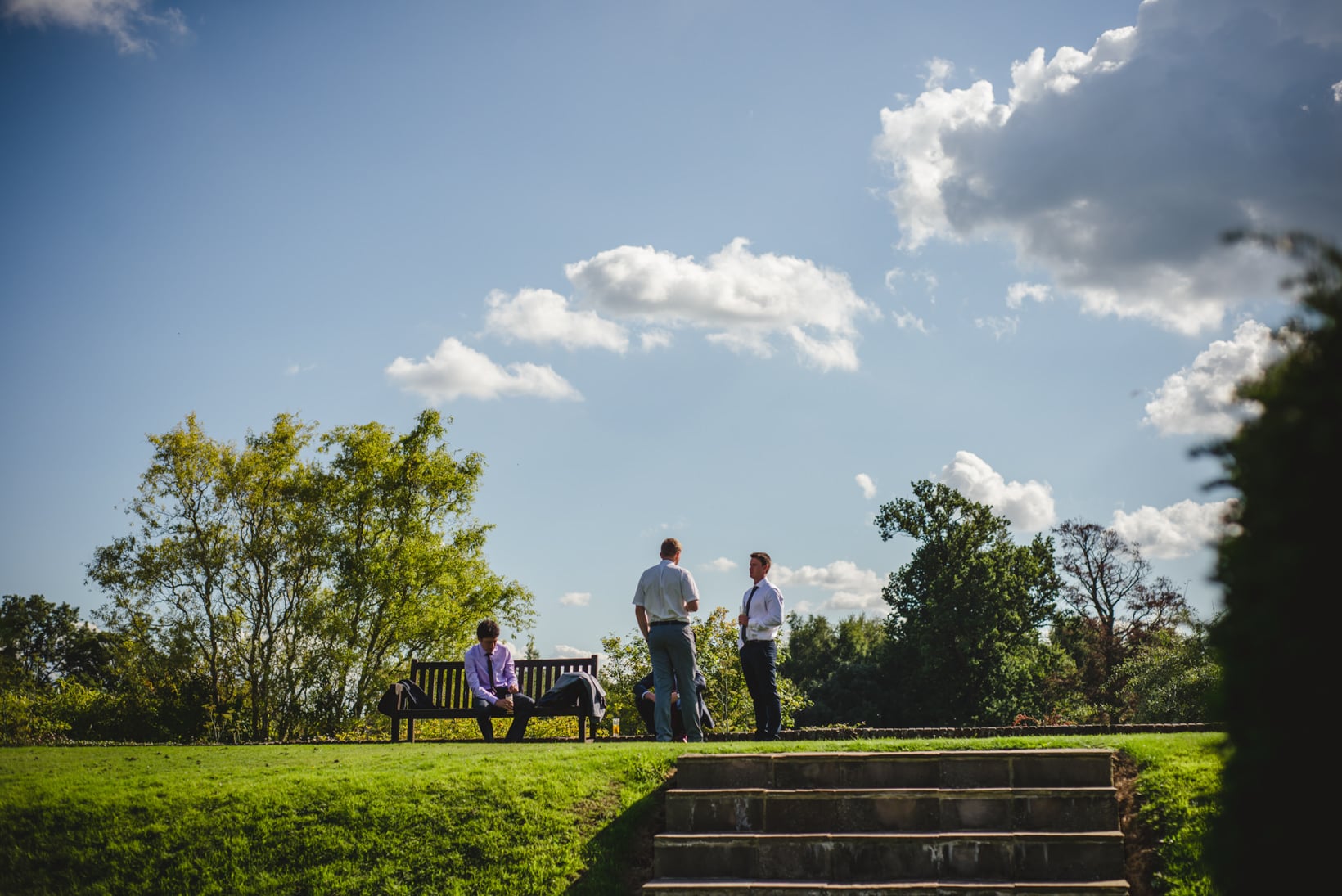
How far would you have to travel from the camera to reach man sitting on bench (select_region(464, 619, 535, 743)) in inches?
453

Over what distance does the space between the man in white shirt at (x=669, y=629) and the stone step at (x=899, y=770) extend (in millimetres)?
2366

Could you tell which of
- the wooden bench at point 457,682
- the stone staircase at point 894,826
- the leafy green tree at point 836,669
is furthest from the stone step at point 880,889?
the leafy green tree at point 836,669

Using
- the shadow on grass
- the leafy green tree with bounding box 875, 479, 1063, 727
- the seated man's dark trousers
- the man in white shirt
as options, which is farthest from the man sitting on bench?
the leafy green tree with bounding box 875, 479, 1063, 727

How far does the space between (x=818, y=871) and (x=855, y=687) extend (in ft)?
155

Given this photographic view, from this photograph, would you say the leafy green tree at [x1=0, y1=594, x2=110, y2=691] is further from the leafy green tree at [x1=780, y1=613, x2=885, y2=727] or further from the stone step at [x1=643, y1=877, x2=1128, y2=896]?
the stone step at [x1=643, y1=877, x2=1128, y2=896]

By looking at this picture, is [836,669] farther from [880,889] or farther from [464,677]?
[880,889]

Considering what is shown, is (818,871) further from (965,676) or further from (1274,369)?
(965,676)

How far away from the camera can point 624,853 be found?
22.5ft

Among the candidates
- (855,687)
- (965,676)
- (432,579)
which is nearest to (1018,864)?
(432,579)

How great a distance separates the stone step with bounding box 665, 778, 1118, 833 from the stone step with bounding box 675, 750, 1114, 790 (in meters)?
0.21

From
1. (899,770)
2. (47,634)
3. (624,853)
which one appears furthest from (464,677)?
(47,634)

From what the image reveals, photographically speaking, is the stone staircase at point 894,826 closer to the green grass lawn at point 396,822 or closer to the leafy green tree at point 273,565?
the green grass lawn at point 396,822

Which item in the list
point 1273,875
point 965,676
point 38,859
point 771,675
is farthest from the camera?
point 965,676

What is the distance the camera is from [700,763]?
7.48 m
